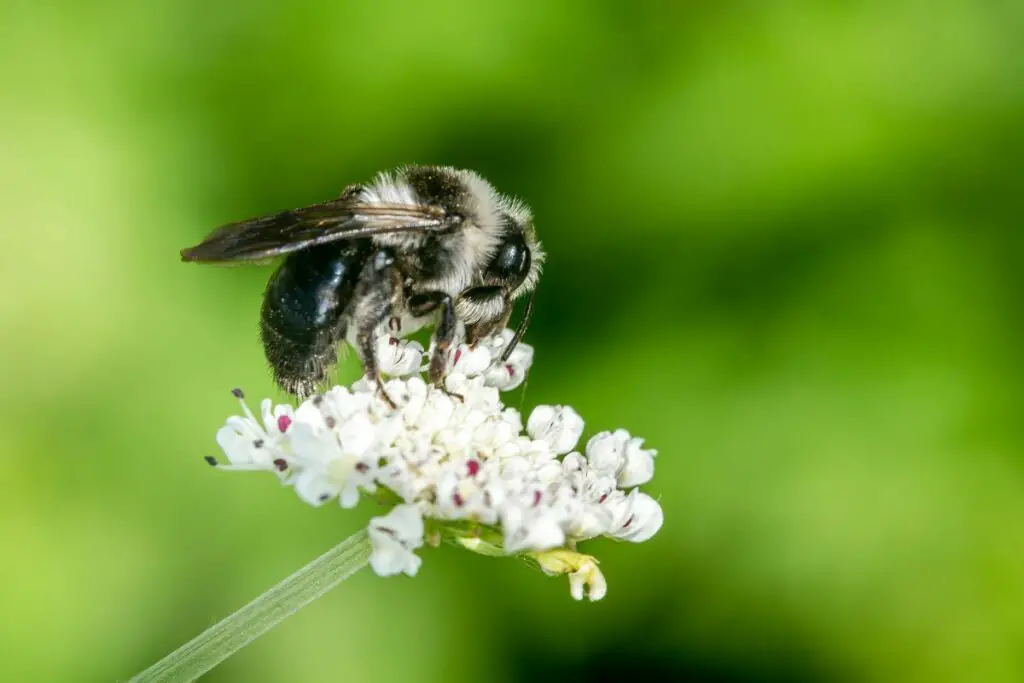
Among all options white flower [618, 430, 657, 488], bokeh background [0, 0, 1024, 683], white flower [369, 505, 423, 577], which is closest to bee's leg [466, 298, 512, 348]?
white flower [618, 430, 657, 488]

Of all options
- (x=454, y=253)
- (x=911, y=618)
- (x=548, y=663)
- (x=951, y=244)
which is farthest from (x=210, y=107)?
(x=911, y=618)

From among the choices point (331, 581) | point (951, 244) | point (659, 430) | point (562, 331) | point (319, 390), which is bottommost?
point (331, 581)

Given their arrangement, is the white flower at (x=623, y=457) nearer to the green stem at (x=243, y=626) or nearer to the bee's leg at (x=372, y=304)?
the bee's leg at (x=372, y=304)

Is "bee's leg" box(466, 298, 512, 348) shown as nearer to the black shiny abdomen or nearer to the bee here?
the bee

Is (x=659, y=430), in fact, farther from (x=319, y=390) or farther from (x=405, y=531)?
(x=405, y=531)

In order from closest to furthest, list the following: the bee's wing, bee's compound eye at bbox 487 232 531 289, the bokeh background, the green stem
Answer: the green stem → the bee's wing → bee's compound eye at bbox 487 232 531 289 → the bokeh background

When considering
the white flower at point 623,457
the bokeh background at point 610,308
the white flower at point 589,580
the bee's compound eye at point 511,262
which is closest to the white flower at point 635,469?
the white flower at point 623,457
